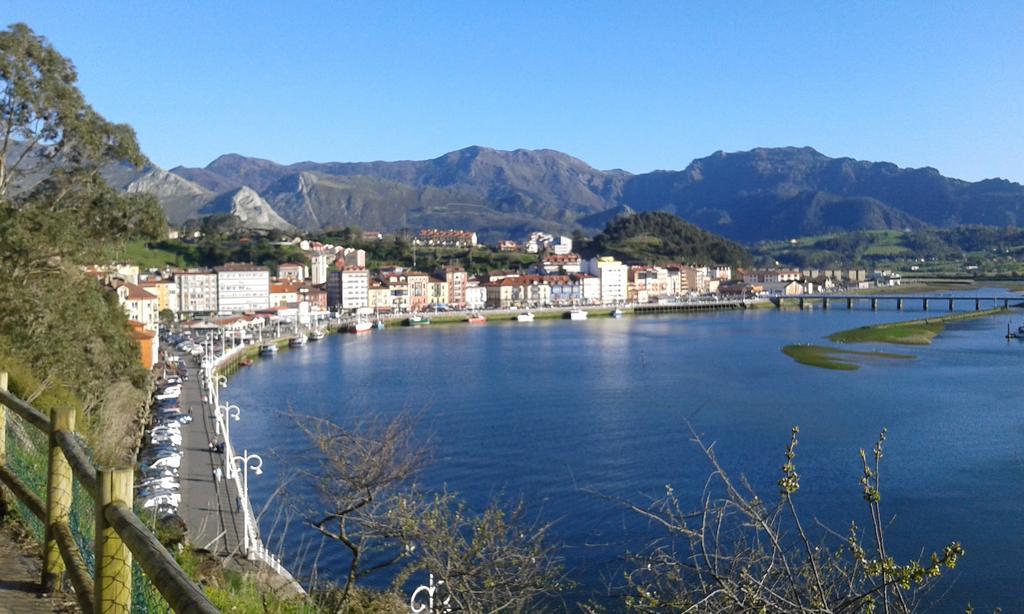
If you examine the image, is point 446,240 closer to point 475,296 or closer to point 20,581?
point 475,296

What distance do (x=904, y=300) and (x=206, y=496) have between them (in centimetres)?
4754

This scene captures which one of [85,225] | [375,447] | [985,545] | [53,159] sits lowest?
[985,545]

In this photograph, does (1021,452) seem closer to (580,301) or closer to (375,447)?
(375,447)

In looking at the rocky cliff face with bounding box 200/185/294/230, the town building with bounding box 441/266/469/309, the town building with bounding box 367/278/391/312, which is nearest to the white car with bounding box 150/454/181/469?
the town building with bounding box 367/278/391/312

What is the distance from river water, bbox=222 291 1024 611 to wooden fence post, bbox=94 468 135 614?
2238mm

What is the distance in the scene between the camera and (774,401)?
15.5 metres

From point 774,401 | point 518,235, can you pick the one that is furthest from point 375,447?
point 518,235

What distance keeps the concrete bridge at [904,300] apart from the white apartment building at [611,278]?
8.07 meters

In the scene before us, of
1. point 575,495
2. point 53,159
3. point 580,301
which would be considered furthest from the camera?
point 580,301

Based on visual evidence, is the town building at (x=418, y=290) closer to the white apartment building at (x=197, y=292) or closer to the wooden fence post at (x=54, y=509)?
the white apartment building at (x=197, y=292)

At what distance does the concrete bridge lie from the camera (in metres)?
43.7

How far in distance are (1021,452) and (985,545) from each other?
14.1ft

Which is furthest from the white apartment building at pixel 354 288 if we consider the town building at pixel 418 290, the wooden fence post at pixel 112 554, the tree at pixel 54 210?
the wooden fence post at pixel 112 554

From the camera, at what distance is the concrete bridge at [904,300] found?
1721 inches
